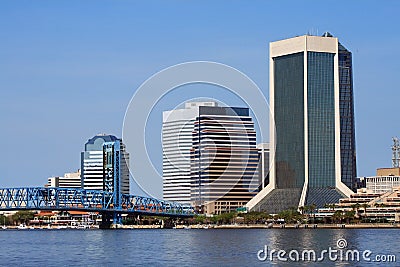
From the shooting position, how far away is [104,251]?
333 feet

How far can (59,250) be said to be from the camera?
105312 millimetres

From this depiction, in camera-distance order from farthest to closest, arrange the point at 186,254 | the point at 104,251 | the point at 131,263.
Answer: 1. the point at 104,251
2. the point at 186,254
3. the point at 131,263

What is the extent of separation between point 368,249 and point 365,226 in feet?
340

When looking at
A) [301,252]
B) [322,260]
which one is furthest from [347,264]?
[301,252]

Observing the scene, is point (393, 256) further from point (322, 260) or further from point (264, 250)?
point (264, 250)

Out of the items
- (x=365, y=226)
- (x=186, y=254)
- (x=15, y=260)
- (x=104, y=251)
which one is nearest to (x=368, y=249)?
(x=186, y=254)

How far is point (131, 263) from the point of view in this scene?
267 feet

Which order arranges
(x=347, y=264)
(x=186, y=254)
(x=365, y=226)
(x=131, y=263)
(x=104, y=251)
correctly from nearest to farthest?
(x=347, y=264) < (x=131, y=263) < (x=186, y=254) < (x=104, y=251) < (x=365, y=226)

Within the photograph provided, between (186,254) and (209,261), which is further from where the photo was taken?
(186,254)

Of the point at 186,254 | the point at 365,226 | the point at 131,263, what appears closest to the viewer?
the point at 131,263

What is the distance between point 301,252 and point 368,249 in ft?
28.6

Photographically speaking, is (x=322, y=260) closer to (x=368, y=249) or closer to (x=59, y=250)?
(x=368, y=249)

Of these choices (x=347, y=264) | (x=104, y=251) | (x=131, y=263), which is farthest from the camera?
(x=104, y=251)

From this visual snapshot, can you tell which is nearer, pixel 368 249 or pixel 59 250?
pixel 368 249
